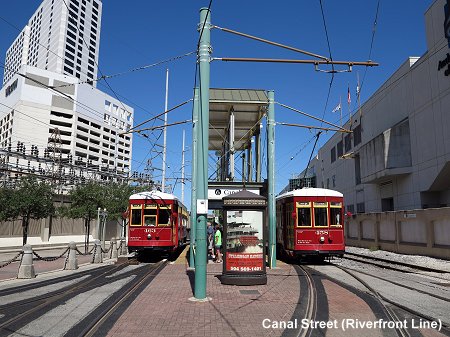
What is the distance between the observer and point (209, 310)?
7.96 meters

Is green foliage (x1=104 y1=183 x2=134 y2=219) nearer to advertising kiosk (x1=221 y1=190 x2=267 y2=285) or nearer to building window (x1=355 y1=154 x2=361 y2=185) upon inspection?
advertising kiosk (x1=221 y1=190 x2=267 y2=285)

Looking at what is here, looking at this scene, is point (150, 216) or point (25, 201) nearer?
point (150, 216)

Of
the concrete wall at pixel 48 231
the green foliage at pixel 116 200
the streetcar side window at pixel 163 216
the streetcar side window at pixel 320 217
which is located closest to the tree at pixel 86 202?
the green foliage at pixel 116 200

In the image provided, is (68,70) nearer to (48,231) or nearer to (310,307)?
(48,231)

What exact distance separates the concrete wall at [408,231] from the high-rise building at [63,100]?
60.1 metres

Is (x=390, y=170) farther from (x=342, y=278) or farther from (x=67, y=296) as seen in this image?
(x=67, y=296)

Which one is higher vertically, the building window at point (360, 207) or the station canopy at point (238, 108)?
the station canopy at point (238, 108)

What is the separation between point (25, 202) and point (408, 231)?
23.5 metres

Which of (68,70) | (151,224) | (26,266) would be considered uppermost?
(68,70)

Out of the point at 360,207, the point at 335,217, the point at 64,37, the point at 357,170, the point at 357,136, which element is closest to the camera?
the point at 335,217

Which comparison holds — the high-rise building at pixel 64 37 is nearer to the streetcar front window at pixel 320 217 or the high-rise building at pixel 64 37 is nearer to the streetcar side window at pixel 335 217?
the streetcar front window at pixel 320 217

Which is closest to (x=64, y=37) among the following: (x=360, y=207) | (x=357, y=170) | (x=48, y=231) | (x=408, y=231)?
(x=48, y=231)

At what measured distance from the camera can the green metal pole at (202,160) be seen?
911 centimetres

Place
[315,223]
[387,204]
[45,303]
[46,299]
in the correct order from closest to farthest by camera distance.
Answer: [45,303], [46,299], [315,223], [387,204]
